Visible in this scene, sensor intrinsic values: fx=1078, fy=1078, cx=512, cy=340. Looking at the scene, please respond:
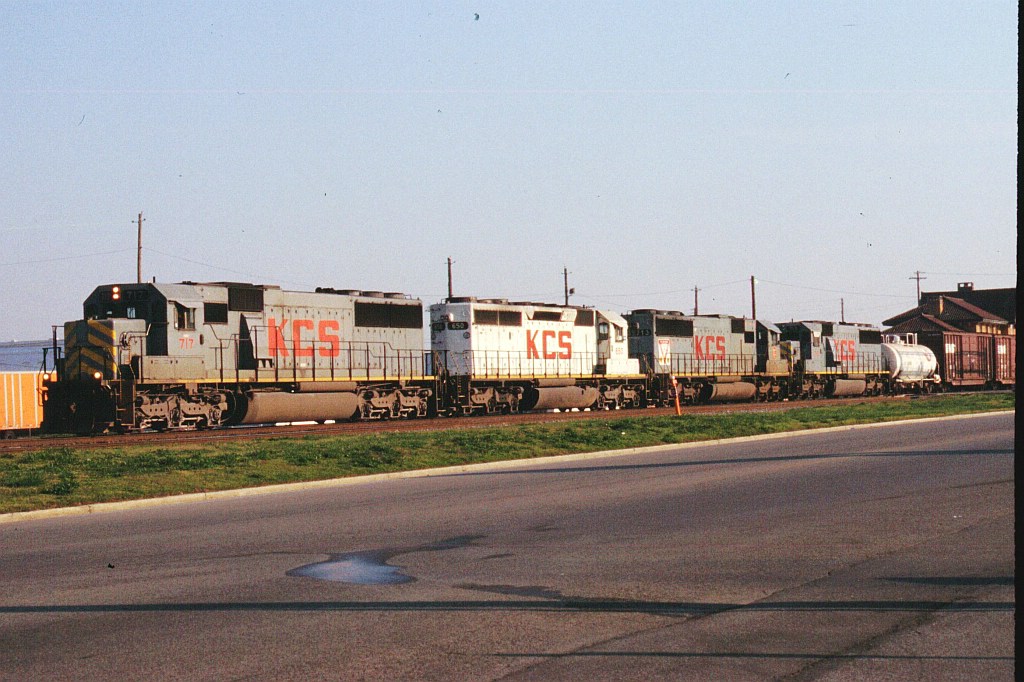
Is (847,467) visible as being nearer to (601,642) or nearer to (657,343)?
(601,642)

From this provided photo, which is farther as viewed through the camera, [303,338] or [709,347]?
[709,347]

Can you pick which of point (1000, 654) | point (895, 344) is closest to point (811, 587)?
point (1000, 654)

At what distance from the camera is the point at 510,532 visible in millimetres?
11812

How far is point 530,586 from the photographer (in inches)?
342

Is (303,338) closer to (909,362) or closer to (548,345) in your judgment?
(548,345)

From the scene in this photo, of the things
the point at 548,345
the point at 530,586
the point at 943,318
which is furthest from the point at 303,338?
the point at 943,318

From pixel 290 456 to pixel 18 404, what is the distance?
17332 mm

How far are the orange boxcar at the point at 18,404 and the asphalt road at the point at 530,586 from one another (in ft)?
68.4

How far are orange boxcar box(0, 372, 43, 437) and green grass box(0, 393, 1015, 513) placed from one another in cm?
1133

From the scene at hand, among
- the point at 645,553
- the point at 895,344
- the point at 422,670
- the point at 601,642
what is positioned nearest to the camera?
the point at 422,670

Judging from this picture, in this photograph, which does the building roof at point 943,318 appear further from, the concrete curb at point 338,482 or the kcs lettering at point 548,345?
the concrete curb at point 338,482

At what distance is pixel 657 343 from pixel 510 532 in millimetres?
34367

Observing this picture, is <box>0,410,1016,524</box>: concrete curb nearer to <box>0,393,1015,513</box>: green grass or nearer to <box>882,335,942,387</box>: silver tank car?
<box>0,393,1015,513</box>: green grass

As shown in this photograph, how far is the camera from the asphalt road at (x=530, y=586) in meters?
6.43
